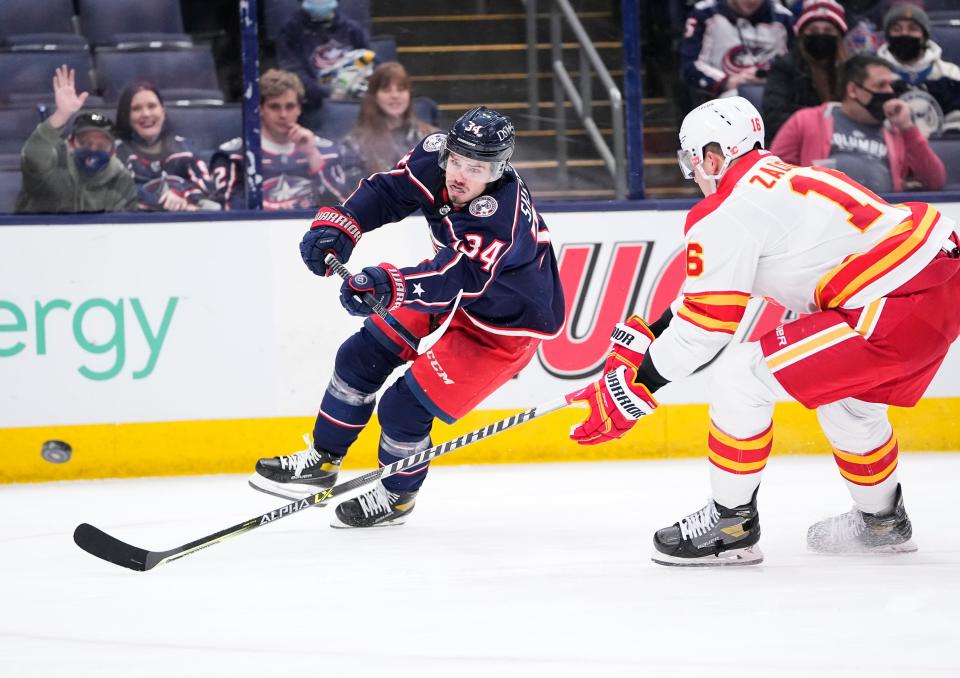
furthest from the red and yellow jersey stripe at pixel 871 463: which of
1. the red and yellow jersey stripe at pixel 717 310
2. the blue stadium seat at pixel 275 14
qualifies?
the blue stadium seat at pixel 275 14

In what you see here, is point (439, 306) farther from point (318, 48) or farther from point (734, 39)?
point (734, 39)

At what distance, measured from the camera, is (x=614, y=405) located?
105 inches

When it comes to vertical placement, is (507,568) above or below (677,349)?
below

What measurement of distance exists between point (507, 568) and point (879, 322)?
1.01m

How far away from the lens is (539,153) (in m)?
4.51

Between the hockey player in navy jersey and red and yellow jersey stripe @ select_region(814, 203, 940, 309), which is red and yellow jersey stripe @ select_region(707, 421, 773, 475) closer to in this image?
red and yellow jersey stripe @ select_region(814, 203, 940, 309)

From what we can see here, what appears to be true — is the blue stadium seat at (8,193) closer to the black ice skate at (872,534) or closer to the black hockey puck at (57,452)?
the black hockey puck at (57,452)

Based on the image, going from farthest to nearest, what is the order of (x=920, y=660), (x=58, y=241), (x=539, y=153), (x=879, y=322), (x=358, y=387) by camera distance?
(x=539, y=153) < (x=58, y=241) < (x=358, y=387) < (x=879, y=322) < (x=920, y=660)

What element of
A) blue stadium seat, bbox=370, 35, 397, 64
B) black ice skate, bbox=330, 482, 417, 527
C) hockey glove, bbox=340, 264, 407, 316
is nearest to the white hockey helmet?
hockey glove, bbox=340, 264, 407, 316

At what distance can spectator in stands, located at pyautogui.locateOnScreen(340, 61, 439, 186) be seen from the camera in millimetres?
4426

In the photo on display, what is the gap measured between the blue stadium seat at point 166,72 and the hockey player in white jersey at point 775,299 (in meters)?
2.23

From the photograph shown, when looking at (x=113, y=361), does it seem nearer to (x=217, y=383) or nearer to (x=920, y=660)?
(x=217, y=383)

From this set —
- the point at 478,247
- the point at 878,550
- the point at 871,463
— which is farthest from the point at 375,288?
the point at 878,550

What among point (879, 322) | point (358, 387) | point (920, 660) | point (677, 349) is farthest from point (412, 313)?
point (920, 660)
